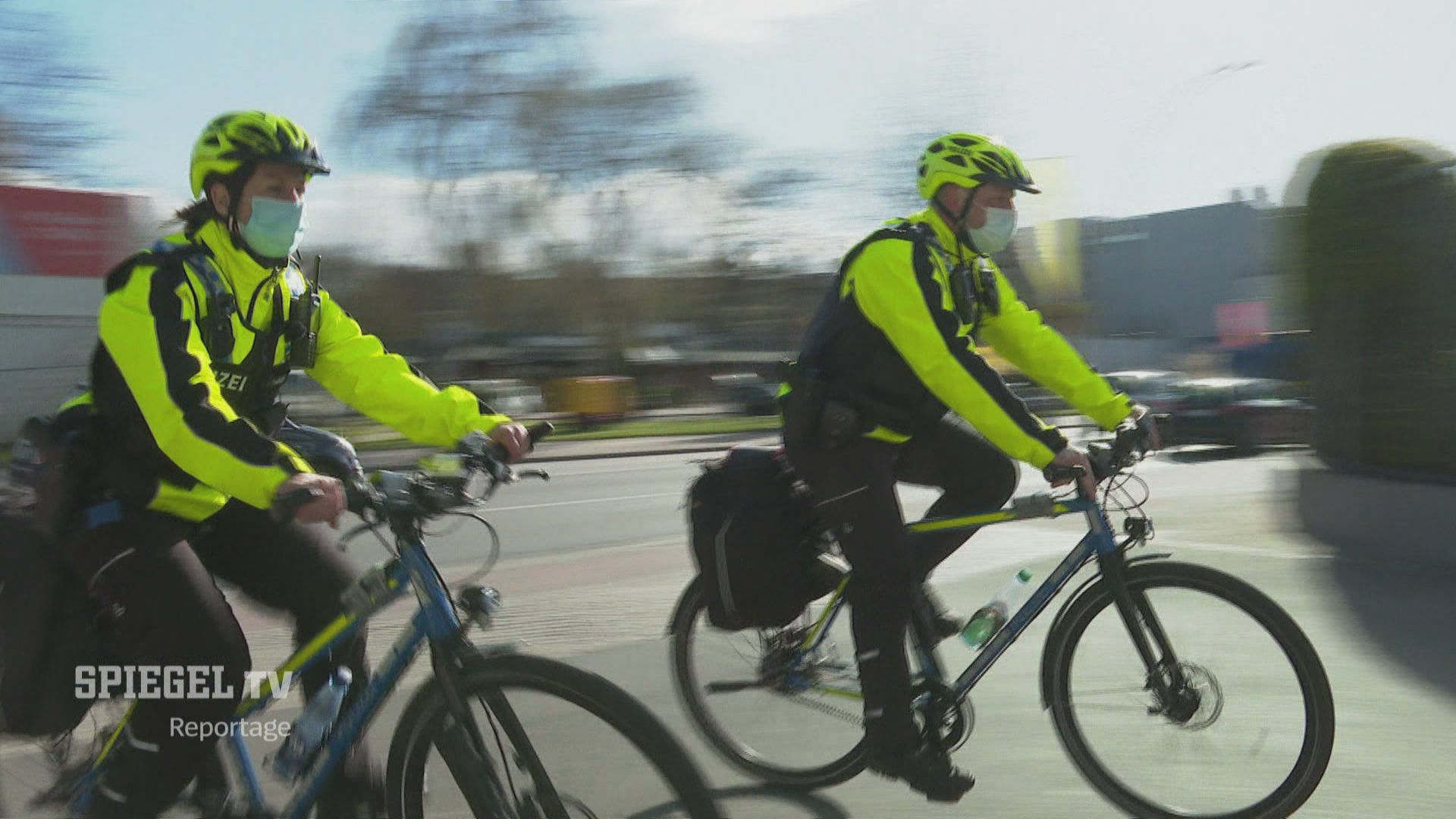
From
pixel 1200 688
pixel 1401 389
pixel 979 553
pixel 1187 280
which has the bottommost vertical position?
pixel 1187 280

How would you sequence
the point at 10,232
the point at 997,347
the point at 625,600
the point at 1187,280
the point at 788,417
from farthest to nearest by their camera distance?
the point at 1187,280, the point at 10,232, the point at 625,600, the point at 997,347, the point at 788,417

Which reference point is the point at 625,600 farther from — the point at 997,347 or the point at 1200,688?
the point at 1200,688

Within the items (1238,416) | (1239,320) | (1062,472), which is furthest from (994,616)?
(1239,320)

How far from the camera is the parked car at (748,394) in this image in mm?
36250

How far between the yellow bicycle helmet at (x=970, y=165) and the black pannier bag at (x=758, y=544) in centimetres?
97

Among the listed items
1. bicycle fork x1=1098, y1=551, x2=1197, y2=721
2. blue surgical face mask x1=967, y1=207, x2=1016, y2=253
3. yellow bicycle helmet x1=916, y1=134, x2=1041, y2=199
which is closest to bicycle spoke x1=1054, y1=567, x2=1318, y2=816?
bicycle fork x1=1098, y1=551, x2=1197, y2=721

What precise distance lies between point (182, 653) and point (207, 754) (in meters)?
0.26

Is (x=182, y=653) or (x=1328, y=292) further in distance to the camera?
(x=1328, y=292)

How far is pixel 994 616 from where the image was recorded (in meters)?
3.99

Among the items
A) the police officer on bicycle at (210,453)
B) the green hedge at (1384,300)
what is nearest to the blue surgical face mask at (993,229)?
the police officer on bicycle at (210,453)

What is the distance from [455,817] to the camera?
287cm

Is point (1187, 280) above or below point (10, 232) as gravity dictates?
below

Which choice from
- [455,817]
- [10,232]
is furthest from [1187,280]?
[455,817]

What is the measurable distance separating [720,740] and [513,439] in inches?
69.7
